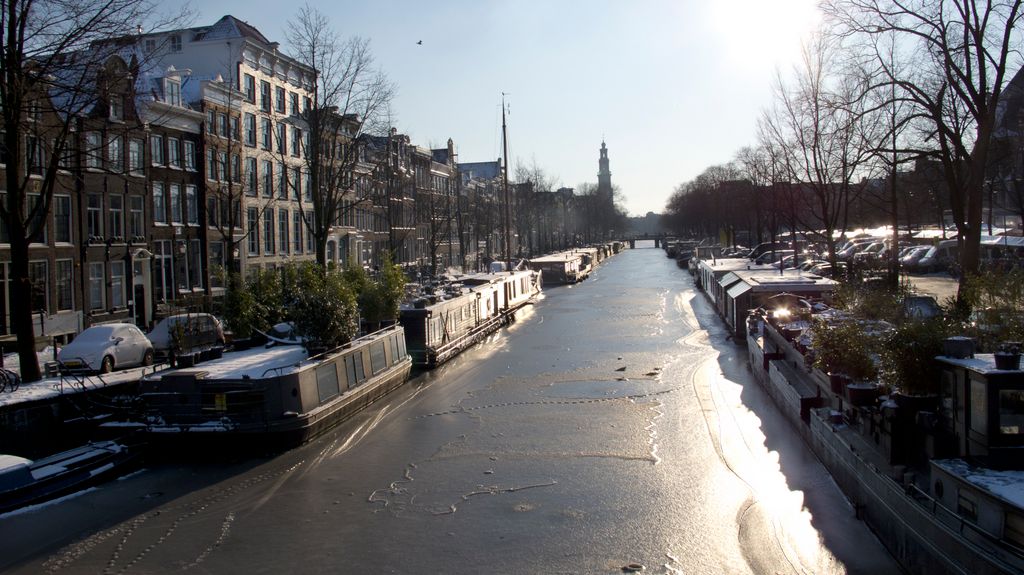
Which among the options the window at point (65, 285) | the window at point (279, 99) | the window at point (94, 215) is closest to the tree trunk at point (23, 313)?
the window at point (65, 285)

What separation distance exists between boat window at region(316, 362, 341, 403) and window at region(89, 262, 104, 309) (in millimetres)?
19760

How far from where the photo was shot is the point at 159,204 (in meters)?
41.0

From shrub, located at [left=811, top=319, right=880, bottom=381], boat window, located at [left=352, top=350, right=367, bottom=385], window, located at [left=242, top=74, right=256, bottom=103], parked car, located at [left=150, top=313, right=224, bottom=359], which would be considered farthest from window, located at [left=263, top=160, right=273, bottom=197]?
shrub, located at [left=811, top=319, right=880, bottom=381]

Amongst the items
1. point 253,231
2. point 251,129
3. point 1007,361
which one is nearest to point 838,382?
point 1007,361

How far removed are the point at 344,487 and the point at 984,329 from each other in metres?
11.7

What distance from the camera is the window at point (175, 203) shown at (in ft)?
137

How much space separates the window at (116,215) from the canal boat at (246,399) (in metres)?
20.0

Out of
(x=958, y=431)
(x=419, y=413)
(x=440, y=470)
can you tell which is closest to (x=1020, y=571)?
(x=958, y=431)

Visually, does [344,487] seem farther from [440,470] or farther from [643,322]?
[643,322]

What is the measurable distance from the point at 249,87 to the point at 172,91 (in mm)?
8460

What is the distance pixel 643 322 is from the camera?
43.8m

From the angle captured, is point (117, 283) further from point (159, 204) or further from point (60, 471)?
point (60, 471)

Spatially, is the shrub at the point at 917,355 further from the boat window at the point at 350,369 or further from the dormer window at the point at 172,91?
the dormer window at the point at 172,91

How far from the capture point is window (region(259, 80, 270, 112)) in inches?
2058
